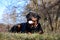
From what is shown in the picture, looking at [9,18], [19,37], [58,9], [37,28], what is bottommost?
[9,18]

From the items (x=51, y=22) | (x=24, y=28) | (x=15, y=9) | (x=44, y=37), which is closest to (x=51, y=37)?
(x=44, y=37)

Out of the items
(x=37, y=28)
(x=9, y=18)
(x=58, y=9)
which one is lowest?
(x=9, y=18)

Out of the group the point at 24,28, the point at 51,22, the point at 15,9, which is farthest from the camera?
the point at 15,9

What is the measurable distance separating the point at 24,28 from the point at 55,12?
8415 millimetres

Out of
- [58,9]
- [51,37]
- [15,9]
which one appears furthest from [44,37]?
[15,9]

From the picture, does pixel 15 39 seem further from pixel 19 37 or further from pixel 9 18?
pixel 9 18

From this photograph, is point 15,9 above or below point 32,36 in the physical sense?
below

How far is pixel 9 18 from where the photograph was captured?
17.3m

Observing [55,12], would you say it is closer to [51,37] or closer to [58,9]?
[58,9]

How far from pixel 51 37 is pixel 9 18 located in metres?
14.0

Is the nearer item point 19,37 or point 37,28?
point 19,37

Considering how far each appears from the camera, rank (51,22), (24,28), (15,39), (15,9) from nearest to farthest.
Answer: (15,39), (24,28), (51,22), (15,9)

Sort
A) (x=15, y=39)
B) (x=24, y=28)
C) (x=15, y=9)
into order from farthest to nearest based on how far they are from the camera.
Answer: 1. (x=15, y=9)
2. (x=24, y=28)
3. (x=15, y=39)

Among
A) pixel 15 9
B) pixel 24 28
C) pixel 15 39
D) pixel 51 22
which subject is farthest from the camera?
pixel 15 9
